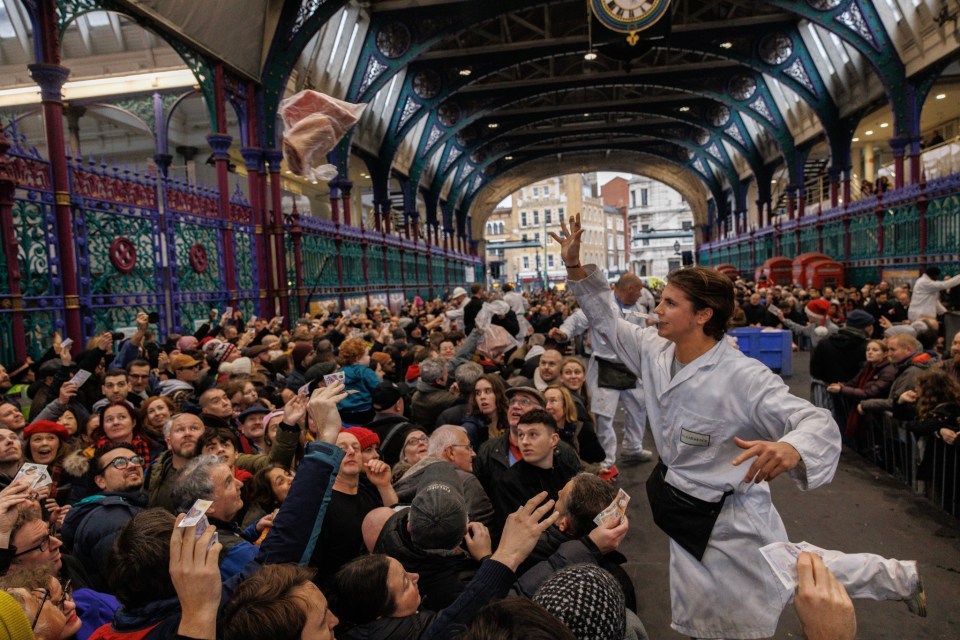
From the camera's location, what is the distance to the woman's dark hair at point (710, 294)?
257cm

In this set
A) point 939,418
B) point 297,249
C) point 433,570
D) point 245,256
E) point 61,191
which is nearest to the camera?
point 433,570

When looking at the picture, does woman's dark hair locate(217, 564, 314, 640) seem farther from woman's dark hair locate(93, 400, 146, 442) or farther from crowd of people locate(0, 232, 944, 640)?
woman's dark hair locate(93, 400, 146, 442)

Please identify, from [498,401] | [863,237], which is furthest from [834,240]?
[498,401]

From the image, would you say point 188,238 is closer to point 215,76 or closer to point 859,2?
point 215,76

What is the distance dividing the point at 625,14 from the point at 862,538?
34.1ft

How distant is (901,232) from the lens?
18.2 m

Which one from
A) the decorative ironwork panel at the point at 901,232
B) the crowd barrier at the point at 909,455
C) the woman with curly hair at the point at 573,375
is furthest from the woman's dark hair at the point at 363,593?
the decorative ironwork panel at the point at 901,232

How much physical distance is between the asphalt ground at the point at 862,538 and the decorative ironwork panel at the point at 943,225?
39.1 feet

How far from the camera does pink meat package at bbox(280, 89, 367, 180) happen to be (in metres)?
8.56

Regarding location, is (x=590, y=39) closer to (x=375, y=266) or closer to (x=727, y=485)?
(x=727, y=485)

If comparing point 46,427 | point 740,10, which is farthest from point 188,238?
point 740,10

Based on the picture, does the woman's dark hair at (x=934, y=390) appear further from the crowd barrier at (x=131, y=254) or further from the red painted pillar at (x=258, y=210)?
the red painted pillar at (x=258, y=210)

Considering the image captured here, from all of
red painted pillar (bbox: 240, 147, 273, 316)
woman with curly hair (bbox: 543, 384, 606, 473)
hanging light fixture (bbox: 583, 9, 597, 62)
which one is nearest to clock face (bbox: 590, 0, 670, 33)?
hanging light fixture (bbox: 583, 9, 597, 62)

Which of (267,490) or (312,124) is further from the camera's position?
(312,124)
